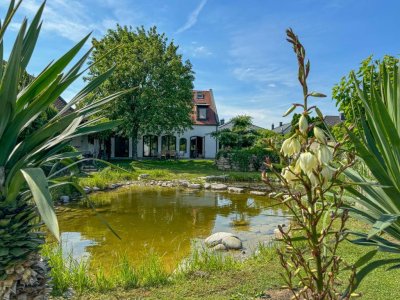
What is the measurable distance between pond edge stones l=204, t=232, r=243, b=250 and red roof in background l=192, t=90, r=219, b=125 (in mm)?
22942

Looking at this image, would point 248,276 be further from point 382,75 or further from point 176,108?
point 176,108

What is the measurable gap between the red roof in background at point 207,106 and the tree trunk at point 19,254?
27.2 m

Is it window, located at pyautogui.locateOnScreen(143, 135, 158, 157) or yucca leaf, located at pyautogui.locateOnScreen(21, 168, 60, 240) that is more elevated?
window, located at pyautogui.locateOnScreen(143, 135, 158, 157)

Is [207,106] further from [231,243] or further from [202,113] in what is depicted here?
[231,243]

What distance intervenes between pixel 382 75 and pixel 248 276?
270 centimetres

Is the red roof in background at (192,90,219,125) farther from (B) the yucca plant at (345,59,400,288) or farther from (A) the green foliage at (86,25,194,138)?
(B) the yucca plant at (345,59,400,288)

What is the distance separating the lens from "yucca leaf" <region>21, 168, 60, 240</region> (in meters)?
1.03

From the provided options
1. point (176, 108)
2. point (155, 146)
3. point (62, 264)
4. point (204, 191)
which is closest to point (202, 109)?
point (155, 146)

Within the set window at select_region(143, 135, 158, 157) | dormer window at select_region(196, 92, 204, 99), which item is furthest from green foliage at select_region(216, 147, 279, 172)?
dormer window at select_region(196, 92, 204, 99)

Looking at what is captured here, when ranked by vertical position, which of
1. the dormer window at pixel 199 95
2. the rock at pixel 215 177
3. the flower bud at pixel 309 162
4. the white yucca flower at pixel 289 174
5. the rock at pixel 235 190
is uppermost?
the dormer window at pixel 199 95

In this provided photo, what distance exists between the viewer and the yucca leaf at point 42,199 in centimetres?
103

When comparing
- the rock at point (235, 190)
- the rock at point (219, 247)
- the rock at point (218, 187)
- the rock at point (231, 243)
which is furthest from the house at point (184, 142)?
the rock at point (219, 247)

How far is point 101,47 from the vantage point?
2289cm

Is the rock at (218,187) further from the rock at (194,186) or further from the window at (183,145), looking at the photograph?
the window at (183,145)
